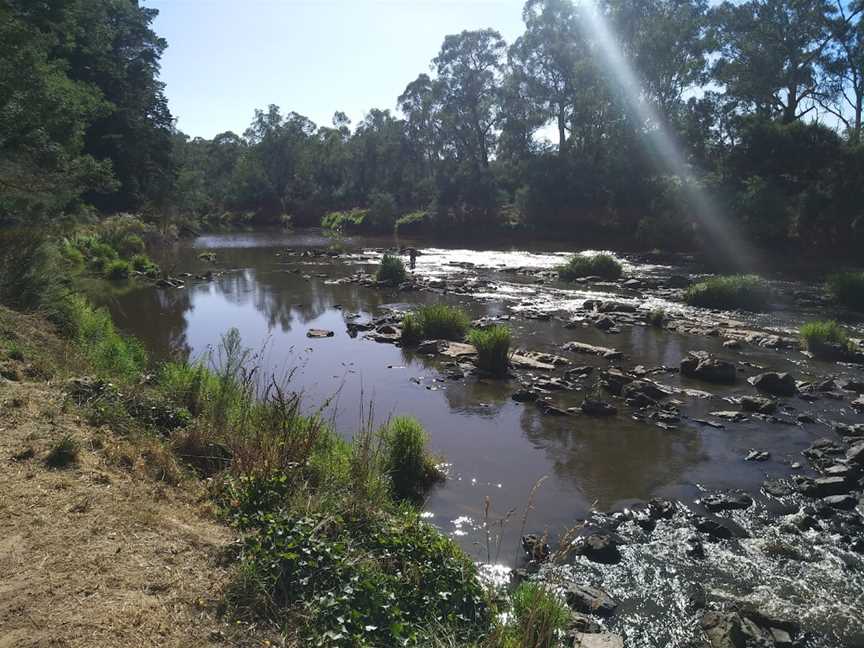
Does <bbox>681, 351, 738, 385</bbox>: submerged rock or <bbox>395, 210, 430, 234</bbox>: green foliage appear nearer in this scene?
<bbox>681, 351, 738, 385</bbox>: submerged rock

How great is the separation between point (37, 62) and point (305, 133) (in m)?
95.6

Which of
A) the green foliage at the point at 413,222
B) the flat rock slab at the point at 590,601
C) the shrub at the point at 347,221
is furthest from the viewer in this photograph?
the shrub at the point at 347,221

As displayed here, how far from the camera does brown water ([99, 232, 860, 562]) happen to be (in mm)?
9305

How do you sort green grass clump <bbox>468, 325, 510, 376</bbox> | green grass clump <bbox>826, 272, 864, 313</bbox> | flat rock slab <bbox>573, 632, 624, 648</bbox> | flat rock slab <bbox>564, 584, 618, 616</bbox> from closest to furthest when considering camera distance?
flat rock slab <bbox>573, 632, 624, 648</bbox>
flat rock slab <bbox>564, 584, 618, 616</bbox>
green grass clump <bbox>468, 325, 510, 376</bbox>
green grass clump <bbox>826, 272, 864, 313</bbox>

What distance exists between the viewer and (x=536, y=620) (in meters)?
5.01

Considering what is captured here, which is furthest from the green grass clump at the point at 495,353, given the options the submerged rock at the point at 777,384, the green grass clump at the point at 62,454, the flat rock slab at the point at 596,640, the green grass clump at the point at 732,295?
the green grass clump at the point at 732,295

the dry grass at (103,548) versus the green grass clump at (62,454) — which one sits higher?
the green grass clump at (62,454)

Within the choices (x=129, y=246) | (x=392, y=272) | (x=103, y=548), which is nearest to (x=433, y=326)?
(x=392, y=272)

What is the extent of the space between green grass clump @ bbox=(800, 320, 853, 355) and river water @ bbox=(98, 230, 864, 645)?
596 mm

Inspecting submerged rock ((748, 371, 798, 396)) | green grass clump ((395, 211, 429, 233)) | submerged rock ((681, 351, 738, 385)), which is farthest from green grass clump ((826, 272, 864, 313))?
green grass clump ((395, 211, 429, 233))

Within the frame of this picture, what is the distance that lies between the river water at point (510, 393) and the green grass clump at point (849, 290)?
48.9 inches

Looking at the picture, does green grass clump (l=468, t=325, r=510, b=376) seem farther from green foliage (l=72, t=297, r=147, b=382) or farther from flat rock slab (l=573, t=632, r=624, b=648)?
flat rock slab (l=573, t=632, r=624, b=648)

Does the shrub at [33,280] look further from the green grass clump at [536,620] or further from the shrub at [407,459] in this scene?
the green grass clump at [536,620]

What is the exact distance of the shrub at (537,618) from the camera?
15.0 feet
